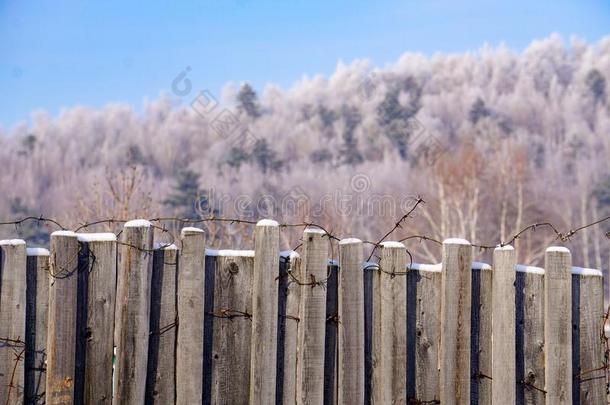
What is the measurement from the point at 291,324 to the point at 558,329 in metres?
1.33

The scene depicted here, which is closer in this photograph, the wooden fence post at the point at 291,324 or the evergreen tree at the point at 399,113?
the wooden fence post at the point at 291,324

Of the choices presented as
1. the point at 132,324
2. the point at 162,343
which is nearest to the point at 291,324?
the point at 162,343

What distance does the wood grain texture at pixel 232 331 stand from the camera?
10.5 ft

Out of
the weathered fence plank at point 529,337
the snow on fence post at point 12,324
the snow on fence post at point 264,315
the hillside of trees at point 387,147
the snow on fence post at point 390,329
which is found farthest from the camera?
the hillside of trees at point 387,147

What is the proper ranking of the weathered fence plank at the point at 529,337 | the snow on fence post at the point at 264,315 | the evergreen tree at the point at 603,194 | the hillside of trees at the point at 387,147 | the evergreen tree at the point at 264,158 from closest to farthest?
1. the snow on fence post at the point at 264,315
2. the weathered fence plank at the point at 529,337
3. the hillside of trees at the point at 387,147
4. the evergreen tree at the point at 603,194
5. the evergreen tree at the point at 264,158

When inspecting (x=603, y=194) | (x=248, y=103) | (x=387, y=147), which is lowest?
(x=603, y=194)

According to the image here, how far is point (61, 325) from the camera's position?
3010mm

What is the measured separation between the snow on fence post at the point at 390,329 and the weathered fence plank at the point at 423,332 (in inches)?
2.7

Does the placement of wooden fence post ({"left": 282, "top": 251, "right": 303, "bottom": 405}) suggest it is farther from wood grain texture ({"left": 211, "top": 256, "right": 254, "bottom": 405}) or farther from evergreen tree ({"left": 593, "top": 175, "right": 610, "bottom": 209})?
evergreen tree ({"left": 593, "top": 175, "right": 610, "bottom": 209})

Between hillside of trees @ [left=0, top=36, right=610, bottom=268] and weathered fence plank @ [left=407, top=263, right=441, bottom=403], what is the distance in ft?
73.5

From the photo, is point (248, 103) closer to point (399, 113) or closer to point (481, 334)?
point (399, 113)

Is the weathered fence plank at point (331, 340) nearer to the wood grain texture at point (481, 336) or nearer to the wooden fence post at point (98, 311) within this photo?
the wood grain texture at point (481, 336)

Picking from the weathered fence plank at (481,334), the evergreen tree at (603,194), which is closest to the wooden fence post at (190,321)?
the weathered fence plank at (481,334)

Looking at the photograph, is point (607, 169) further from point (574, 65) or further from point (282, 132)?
point (574, 65)
